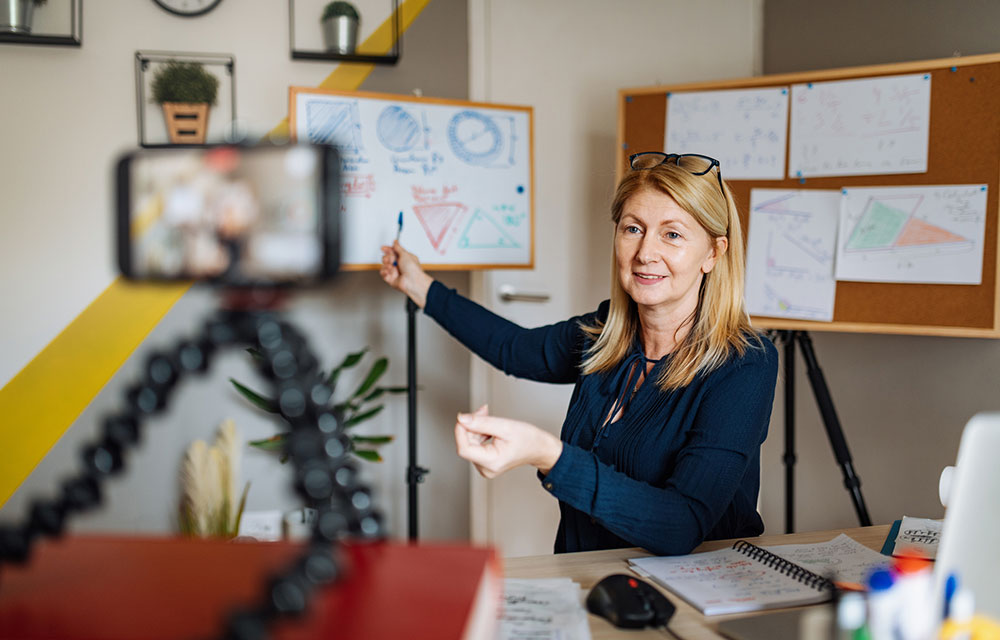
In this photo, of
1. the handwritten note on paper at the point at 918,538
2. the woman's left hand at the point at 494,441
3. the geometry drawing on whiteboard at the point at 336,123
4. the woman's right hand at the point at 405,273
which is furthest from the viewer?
the geometry drawing on whiteboard at the point at 336,123

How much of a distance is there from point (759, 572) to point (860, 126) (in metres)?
1.64

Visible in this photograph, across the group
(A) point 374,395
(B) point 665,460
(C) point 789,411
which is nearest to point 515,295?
(A) point 374,395

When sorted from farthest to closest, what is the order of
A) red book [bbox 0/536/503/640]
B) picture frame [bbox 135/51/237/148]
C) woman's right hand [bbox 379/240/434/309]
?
1. picture frame [bbox 135/51/237/148]
2. woman's right hand [bbox 379/240/434/309]
3. red book [bbox 0/536/503/640]

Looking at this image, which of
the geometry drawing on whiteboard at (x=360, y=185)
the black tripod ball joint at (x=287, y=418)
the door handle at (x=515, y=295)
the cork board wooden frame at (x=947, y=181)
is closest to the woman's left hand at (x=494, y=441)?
the black tripod ball joint at (x=287, y=418)

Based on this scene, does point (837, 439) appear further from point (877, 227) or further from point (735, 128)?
point (735, 128)

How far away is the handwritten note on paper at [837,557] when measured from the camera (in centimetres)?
121

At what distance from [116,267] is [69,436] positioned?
232 centimetres

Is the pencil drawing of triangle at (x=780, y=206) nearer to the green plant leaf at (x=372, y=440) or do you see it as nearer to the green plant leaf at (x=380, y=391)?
the green plant leaf at (x=380, y=391)

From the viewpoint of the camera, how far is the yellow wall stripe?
256 centimetres

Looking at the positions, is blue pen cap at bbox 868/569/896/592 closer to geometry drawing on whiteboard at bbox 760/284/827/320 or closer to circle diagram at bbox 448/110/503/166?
geometry drawing on whiteboard at bbox 760/284/827/320

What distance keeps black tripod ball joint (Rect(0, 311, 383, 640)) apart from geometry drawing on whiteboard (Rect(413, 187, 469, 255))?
6.32 feet

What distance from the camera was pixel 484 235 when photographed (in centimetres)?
263

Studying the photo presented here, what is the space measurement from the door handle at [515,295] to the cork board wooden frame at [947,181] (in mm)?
854

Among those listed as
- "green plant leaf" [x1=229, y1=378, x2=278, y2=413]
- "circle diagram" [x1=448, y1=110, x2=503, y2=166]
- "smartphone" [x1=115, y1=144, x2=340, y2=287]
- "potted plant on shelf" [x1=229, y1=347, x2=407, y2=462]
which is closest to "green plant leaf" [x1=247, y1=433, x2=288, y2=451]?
"potted plant on shelf" [x1=229, y1=347, x2=407, y2=462]
